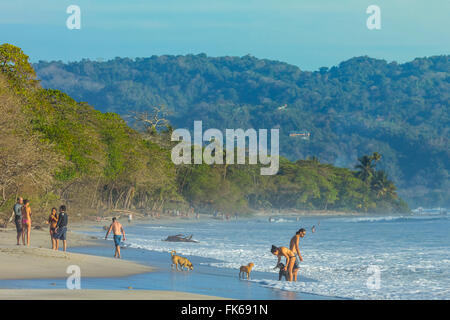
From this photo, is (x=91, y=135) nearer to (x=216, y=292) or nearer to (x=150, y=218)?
(x=150, y=218)

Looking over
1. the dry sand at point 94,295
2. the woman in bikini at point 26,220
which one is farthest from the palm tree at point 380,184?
the dry sand at point 94,295

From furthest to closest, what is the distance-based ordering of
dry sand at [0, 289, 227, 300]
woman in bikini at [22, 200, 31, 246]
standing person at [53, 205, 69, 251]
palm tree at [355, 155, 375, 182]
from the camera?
1. palm tree at [355, 155, 375, 182]
2. standing person at [53, 205, 69, 251]
3. woman in bikini at [22, 200, 31, 246]
4. dry sand at [0, 289, 227, 300]

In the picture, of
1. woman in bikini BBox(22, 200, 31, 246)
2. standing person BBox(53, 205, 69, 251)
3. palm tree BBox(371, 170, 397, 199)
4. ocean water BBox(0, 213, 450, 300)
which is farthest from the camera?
palm tree BBox(371, 170, 397, 199)

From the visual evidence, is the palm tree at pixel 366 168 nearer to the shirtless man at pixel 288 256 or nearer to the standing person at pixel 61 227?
the standing person at pixel 61 227

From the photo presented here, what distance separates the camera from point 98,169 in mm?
53812

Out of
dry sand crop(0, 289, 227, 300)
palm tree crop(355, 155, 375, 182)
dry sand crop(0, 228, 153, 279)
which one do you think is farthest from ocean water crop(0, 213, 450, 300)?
palm tree crop(355, 155, 375, 182)

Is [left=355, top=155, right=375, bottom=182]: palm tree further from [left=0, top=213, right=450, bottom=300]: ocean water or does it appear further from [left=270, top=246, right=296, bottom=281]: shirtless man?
[left=270, top=246, right=296, bottom=281]: shirtless man

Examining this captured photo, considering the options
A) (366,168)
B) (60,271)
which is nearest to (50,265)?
(60,271)

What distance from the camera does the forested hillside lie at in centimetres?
3375

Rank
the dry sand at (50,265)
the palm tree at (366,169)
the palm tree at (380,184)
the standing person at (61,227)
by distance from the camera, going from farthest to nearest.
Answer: the palm tree at (380,184), the palm tree at (366,169), the standing person at (61,227), the dry sand at (50,265)

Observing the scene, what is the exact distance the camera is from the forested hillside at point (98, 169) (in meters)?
33.8

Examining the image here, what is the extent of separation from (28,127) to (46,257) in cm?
1824

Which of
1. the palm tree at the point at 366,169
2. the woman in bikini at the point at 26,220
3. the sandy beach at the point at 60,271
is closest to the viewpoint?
the sandy beach at the point at 60,271
